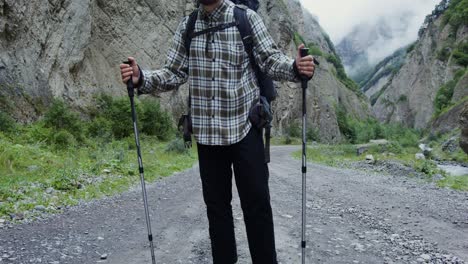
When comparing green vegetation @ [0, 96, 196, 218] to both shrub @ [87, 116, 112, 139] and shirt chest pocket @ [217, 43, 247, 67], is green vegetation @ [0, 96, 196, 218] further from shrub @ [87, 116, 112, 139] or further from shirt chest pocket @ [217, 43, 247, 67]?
shirt chest pocket @ [217, 43, 247, 67]

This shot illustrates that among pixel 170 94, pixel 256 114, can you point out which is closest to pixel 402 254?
pixel 256 114

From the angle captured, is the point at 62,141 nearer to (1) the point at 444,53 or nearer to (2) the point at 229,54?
(2) the point at 229,54

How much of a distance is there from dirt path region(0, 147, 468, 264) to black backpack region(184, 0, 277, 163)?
69.9 inches

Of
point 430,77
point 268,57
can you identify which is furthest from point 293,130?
point 268,57

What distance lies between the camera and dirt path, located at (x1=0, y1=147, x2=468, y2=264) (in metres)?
4.31

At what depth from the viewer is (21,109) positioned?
19.0 meters

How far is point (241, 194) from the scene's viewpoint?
317 centimetres

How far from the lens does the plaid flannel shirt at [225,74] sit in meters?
3.10

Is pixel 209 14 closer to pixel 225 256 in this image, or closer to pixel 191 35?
pixel 191 35

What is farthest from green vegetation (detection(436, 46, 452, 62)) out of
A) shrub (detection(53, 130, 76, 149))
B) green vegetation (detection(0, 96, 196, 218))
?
shrub (detection(53, 130, 76, 149))

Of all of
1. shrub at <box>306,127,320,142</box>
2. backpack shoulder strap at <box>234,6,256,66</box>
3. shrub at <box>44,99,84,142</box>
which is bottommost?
shrub at <box>306,127,320,142</box>

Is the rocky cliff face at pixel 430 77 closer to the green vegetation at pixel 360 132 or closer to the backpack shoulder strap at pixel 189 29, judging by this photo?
the green vegetation at pixel 360 132

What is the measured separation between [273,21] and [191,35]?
6045 cm

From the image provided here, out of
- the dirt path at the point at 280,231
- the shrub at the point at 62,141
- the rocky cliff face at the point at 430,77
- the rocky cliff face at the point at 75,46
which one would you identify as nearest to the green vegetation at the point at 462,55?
the rocky cliff face at the point at 430,77
